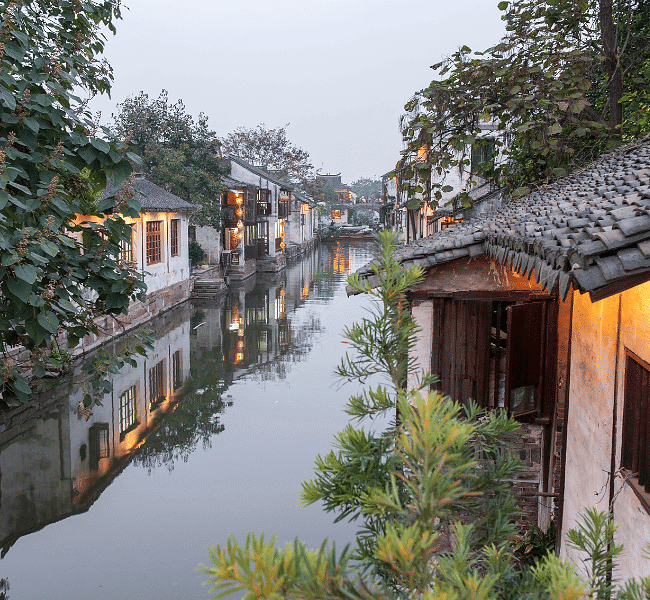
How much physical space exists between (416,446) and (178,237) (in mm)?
23468

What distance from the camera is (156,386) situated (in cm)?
1359

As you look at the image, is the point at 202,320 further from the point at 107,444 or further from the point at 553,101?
the point at 553,101

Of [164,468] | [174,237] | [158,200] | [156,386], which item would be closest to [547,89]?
[164,468]

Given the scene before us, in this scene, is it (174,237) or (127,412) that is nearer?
(127,412)

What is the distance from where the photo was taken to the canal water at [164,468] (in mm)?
6828

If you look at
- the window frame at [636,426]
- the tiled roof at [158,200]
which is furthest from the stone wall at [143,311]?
the window frame at [636,426]

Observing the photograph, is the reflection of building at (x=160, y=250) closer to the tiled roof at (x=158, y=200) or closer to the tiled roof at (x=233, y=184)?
the tiled roof at (x=158, y=200)

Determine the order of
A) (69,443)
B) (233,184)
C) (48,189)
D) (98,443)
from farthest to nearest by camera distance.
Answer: (233,184), (98,443), (69,443), (48,189)

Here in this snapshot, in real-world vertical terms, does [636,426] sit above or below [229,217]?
below

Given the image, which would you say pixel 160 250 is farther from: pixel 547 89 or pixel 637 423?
pixel 637 423

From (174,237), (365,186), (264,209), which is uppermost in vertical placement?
(365,186)

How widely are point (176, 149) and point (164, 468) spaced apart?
63.1ft

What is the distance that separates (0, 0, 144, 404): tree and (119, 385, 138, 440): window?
6682 mm

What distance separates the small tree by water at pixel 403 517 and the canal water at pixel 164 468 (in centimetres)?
113
